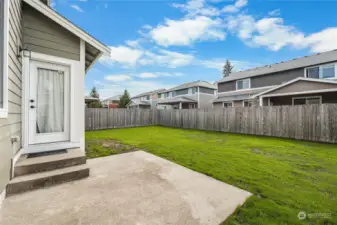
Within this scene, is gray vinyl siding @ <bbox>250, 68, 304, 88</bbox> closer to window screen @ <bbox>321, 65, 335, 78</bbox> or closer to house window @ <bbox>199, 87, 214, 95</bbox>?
window screen @ <bbox>321, 65, 335, 78</bbox>

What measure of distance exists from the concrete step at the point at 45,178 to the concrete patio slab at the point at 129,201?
115mm

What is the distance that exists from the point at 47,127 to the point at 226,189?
3.73 m

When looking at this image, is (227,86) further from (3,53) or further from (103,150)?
(3,53)

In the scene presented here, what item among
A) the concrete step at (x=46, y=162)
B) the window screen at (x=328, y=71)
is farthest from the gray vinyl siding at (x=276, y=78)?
the concrete step at (x=46, y=162)

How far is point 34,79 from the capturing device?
3104 mm

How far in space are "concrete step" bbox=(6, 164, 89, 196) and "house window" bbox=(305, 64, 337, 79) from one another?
1666 centimetres

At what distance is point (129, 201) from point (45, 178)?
1464 mm

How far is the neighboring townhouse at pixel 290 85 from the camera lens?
386 inches

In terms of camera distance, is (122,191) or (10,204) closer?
(10,204)

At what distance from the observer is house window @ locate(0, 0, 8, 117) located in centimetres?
186

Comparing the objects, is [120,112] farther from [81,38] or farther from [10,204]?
[10,204]

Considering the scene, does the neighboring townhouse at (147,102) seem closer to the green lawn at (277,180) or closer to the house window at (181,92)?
the house window at (181,92)

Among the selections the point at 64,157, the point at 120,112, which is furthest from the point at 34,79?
the point at 120,112

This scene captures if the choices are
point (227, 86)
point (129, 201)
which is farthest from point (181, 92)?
point (129, 201)
